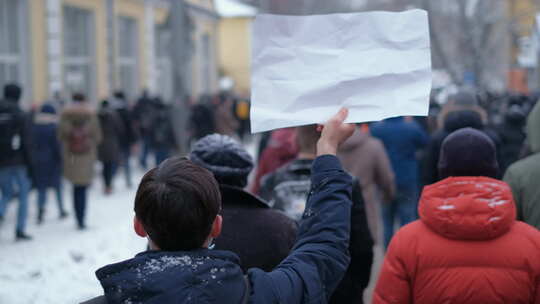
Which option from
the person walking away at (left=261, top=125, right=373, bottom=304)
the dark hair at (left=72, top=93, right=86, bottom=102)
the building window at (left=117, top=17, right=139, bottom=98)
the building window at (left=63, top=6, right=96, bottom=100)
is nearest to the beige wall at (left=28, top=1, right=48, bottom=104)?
the building window at (left=63, top=6, right=96, bottom=100)

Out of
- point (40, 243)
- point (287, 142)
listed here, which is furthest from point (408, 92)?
point (40, 243)

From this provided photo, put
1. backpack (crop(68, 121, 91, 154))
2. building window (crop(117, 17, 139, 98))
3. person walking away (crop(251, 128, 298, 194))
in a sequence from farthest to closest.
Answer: building window (crop(117, 17, 139, 98)) → backpack (crop(68, 121, 91, 154)) → person walking away (crop(251, 128, 298, 194))

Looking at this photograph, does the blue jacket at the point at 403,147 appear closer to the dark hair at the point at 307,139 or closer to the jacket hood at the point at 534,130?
the jacket hood at the point at 534,130

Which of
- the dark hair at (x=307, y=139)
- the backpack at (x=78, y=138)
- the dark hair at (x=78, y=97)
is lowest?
the backpack at (x=78, y=138)

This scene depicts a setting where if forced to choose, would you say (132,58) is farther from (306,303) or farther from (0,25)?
(306,303)

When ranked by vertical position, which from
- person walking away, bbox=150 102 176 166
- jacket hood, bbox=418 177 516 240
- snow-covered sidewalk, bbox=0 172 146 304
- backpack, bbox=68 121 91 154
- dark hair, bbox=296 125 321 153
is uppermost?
dark hair, bbox=296 125 321 153

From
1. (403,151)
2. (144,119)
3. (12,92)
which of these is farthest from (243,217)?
(144,119)

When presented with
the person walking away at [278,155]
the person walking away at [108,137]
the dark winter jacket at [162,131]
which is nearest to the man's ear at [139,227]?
the person walking away at [278,155]

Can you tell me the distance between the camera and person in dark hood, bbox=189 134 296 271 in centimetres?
283

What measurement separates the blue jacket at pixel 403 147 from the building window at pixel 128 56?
16.1 metres

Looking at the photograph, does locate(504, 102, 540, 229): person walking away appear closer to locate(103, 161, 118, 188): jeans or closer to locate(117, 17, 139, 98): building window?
locate(103, 161, 118, 188): jeans

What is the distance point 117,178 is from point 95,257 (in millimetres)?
8494

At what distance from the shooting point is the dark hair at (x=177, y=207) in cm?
193

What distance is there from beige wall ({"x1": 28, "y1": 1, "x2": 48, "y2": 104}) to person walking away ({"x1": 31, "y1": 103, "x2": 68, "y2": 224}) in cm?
658
